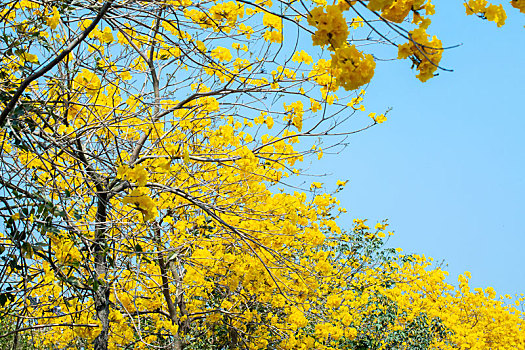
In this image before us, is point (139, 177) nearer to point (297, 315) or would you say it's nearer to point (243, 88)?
point (243, 88)

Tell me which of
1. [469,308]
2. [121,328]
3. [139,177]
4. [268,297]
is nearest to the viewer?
[139,177]

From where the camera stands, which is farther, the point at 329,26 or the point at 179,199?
the point at 179,199

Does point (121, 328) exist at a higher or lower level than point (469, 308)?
lower

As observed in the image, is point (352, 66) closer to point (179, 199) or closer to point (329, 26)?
point (329, 26)

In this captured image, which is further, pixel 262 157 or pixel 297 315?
pixel 297 315

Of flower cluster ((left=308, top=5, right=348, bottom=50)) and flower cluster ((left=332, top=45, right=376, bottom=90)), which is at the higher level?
flower cluster ((left=308, top=5, right=348, bottom=50))

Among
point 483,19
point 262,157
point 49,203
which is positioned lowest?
point 49,203

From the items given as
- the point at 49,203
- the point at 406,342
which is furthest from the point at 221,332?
the point at 49,203

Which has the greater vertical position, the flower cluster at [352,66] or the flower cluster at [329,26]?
the flower cluster at [329,26]

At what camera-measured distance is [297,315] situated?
5211 millimetres

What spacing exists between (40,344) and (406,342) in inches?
233

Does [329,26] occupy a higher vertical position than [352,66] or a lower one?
higher

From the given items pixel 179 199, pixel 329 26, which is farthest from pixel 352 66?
pixel 179 199

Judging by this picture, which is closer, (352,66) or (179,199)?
(352,66)
